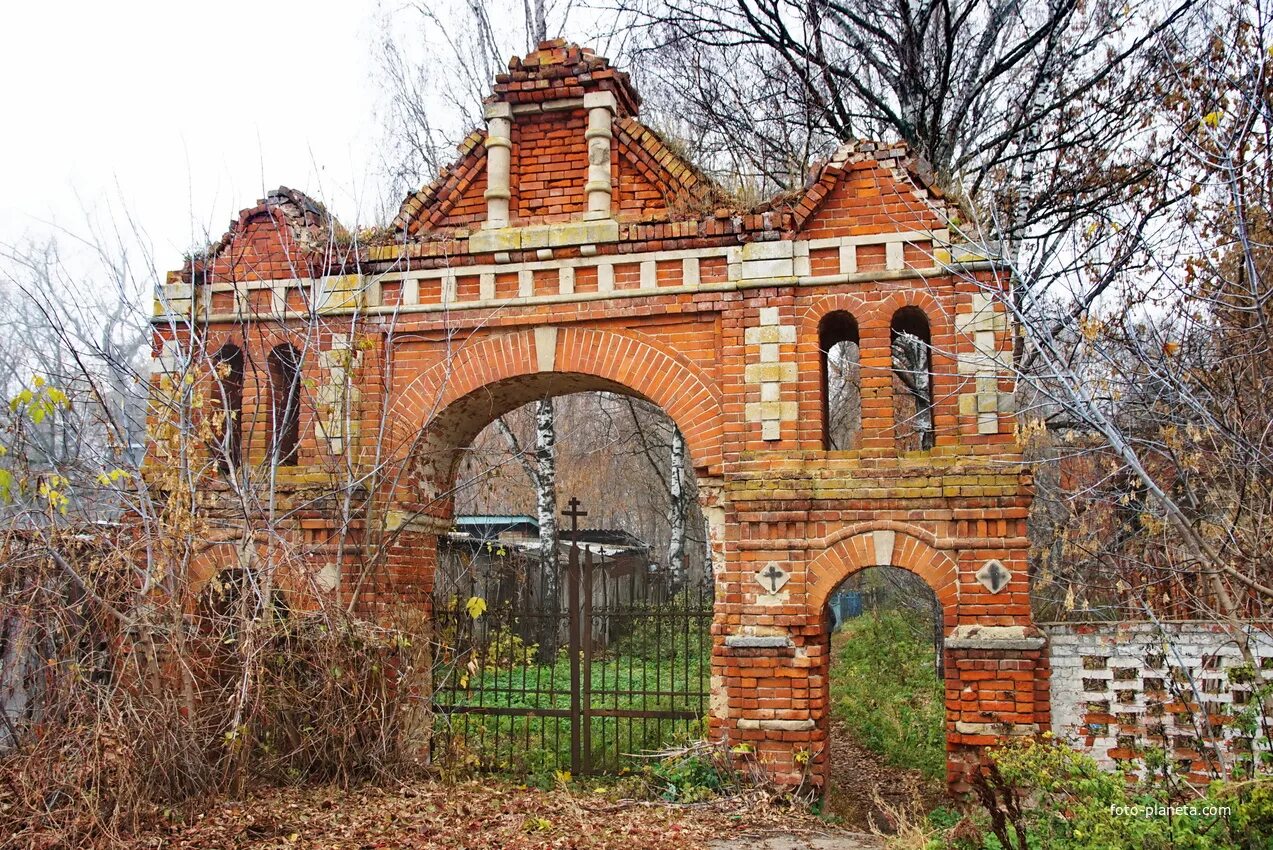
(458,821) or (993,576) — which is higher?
(993,576)

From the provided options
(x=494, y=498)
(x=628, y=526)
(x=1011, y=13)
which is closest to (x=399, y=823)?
(x=1011, y=13)

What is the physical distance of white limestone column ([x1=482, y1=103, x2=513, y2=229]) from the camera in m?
9.50

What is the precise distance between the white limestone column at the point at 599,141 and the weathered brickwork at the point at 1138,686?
531 cm

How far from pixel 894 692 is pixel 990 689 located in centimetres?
692

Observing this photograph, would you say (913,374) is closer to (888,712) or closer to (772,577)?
(772,577)

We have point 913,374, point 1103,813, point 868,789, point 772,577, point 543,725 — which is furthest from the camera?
point 913,374

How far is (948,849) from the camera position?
19.1ft

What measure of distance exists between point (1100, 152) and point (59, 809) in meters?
11.8

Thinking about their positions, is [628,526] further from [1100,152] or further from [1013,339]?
[1013,339]

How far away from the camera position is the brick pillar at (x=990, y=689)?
796 cm

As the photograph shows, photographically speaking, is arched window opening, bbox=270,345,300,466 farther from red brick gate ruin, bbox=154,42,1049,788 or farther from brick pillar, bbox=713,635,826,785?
brick pillar, bbox=713,635,826,785

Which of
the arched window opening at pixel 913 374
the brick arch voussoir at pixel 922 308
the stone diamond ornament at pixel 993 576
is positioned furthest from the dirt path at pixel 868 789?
the brick arch voussoir at pixel 922 308

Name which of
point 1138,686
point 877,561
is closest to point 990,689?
point 1138,686

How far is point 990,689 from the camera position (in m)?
8.02
